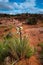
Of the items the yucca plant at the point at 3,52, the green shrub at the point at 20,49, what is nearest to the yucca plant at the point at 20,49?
the green shrub at the point at 20,49

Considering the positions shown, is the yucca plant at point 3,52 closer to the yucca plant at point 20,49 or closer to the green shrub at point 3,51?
the green shrub at point 3,51

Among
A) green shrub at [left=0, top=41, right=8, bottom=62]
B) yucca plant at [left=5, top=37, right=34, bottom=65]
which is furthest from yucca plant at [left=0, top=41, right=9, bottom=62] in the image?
yucca plant at [left=5, top=37, right=34, bottom=65]

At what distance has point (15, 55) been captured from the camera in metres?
7.30

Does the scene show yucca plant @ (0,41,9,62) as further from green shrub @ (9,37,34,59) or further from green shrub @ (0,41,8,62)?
green shrub @ (9,37,34,59)

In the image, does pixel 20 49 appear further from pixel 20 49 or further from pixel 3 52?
pixel 3 52

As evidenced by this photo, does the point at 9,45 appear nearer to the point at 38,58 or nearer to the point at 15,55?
the point at 15,55

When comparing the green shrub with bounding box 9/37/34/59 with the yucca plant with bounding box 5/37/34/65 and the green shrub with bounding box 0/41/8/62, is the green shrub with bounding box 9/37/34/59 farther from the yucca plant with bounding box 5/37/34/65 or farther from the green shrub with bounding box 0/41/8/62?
the green shrub with bounding box 0/41/8/62

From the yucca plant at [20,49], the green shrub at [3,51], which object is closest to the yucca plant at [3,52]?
the green shrub at [3,51]

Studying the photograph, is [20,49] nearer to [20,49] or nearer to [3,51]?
[20,49]

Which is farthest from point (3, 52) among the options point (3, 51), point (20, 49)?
point (20, 49)

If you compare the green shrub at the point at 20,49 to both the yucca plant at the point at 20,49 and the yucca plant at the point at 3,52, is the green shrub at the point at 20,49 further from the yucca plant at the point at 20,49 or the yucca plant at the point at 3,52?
the yucca plant at the point at 3,52

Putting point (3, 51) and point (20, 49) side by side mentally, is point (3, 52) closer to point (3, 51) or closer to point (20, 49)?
point (3, 51)

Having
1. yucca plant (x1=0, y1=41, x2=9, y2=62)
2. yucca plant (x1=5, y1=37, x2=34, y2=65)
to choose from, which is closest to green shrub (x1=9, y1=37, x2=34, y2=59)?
yucca plant (x1=5, y1=37, x2=34, y2=65)

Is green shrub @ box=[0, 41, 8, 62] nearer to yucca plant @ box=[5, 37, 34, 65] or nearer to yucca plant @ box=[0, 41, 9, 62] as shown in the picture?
yucca plant @ box=[0, 41, 9, 62]
